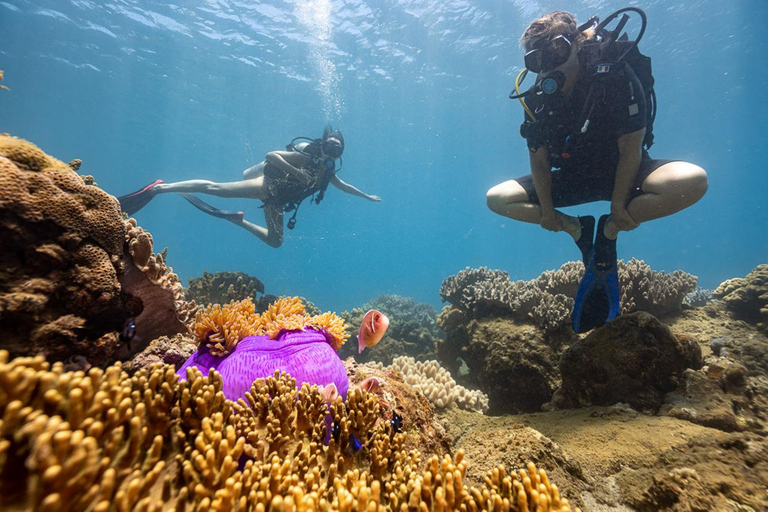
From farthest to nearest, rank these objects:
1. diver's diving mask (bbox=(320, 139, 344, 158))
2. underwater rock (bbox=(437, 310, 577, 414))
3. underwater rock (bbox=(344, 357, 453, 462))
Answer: diver's diving mask (bbox=(320, 139, 344, 158)) < underwater rock (bbox=(437, 310, 577, 414)) < underwater rock (bbox=(344, 357, 453, 462))

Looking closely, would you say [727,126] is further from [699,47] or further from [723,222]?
[723,222]

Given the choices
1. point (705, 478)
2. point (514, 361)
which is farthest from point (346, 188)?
point (705, 478)

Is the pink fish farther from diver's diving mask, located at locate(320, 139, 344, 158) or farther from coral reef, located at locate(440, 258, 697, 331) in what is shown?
diver's diving mask, located at locate(320, 139, 344, 158)

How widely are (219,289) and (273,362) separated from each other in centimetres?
682

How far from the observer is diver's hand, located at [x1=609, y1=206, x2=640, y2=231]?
11.7ft

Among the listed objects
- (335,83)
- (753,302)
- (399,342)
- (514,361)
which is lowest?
(514,361)

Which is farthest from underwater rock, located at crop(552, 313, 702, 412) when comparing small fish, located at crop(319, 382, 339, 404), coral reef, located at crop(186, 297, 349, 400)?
small fish, located at crop(319, 382, 339, 404)

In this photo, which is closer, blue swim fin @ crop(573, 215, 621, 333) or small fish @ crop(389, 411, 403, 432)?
small fish @ crop(389, 411, 403, 432)

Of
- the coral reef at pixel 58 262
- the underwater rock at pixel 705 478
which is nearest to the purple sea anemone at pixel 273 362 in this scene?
the coral reef at pixel 58 262

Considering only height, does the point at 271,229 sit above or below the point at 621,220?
above

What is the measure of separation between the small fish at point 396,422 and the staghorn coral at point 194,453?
0.38ft

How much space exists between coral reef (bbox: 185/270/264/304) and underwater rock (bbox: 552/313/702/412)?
722 cm

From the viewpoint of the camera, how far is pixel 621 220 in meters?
3.60

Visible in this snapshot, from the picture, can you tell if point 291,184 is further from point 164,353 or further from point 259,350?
point 259,350
